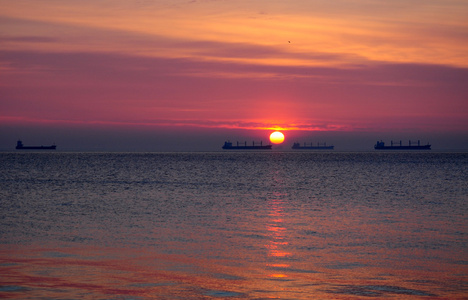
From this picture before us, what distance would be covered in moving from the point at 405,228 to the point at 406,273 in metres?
11.1

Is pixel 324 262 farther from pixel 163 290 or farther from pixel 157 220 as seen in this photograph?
pixel 157 220

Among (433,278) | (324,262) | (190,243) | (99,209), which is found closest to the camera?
(433,278)

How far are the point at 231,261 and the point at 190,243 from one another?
4234mm

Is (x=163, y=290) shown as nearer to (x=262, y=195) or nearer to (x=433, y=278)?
(x=433, y=278)

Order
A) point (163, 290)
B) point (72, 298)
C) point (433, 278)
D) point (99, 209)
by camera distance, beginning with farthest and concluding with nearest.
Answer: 1. point (99, 209)
2. point (433, 278)
3. point (163, 290)
4. point (72, 298)

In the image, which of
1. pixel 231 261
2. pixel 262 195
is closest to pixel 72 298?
pixel 231 261

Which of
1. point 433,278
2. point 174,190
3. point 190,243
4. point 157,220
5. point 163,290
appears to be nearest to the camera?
point 163,290

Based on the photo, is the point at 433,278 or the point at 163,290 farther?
the point at 433,278

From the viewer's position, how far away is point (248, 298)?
13922 millimetres

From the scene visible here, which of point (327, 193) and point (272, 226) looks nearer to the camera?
point (272, 226)

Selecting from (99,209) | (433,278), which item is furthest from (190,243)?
(99,209)

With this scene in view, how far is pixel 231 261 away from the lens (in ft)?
62.5

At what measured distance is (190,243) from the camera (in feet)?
75.4

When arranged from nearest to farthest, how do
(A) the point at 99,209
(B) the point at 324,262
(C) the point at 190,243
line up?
(B) the point at 324,262 → (C) the point at 190,243 → (A) the point at 99,209
